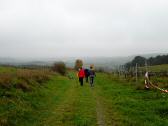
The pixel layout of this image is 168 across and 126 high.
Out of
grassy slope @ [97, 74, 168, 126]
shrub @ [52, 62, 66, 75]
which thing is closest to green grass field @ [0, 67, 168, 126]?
grassy slope @ [97, 74, 168, 126]

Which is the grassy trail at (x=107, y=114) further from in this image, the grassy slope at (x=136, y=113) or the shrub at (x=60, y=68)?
the shrub at (x=60, y=68)

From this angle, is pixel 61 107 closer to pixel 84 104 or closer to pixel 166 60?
pixel 84 104

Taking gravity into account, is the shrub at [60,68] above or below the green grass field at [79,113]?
above

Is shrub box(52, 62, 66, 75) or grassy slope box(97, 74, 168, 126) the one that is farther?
shrub box(52, 62, 66, 75)

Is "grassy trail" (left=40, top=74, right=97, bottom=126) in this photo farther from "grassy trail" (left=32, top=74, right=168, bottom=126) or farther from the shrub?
the shrub

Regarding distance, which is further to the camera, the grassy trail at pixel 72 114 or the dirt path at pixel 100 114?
the grassy trail at pixel 72 114

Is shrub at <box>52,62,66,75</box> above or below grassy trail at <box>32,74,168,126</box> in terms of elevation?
above

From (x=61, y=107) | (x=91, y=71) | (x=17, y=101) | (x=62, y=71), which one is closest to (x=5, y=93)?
(x=17, y=101)

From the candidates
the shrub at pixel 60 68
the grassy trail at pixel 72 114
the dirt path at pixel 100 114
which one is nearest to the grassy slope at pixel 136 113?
the dirt path at pixel 100 114

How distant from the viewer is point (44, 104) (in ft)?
56.7

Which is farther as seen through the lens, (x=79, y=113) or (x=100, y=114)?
(x=79, y=113)

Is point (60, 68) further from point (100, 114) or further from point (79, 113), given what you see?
point (100, 114)

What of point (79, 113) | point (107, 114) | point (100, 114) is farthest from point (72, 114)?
point (107, 114)

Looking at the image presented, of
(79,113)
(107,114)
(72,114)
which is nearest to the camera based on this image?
(107,114)
